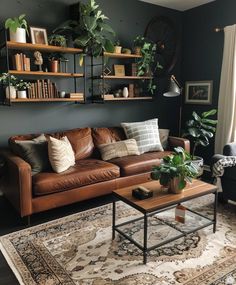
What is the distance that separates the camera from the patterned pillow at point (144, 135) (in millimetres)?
3682

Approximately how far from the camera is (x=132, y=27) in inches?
162

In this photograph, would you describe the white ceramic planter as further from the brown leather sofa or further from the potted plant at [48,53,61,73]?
the brown leather sofa

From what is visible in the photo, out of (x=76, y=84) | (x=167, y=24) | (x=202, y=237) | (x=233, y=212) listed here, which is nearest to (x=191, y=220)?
(x=202, y=237)

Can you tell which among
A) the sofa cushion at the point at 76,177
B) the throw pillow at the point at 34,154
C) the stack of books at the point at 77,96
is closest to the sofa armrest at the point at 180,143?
the sofa cushion at the point at 76,177

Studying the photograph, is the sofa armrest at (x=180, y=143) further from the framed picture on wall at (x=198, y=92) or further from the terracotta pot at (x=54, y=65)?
the terracotta pot at (x=54, y=65)

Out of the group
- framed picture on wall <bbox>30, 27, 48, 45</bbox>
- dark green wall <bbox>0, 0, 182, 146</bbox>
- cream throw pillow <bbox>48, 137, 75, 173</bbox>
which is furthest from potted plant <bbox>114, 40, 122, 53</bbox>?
cream throw pillow <bbox>48, 137, 75, 173</bbox>

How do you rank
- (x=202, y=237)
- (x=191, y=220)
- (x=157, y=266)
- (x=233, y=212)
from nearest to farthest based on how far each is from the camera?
(x=157, y=266) → (x=202, y=237) → (x=191, y=220) → (x=233, y=212)

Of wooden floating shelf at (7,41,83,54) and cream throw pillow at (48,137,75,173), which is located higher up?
wooden floating shelf at (7,41,83,54)

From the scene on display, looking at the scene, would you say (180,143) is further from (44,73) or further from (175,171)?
(44,73)

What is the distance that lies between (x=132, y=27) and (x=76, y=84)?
1305mm

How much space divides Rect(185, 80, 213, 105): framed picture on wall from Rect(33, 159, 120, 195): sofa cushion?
2.15 metres

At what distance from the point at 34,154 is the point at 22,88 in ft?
2.84

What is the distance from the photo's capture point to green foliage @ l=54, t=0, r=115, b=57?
3223 mm

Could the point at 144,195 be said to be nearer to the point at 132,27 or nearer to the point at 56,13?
the point at 56,13
